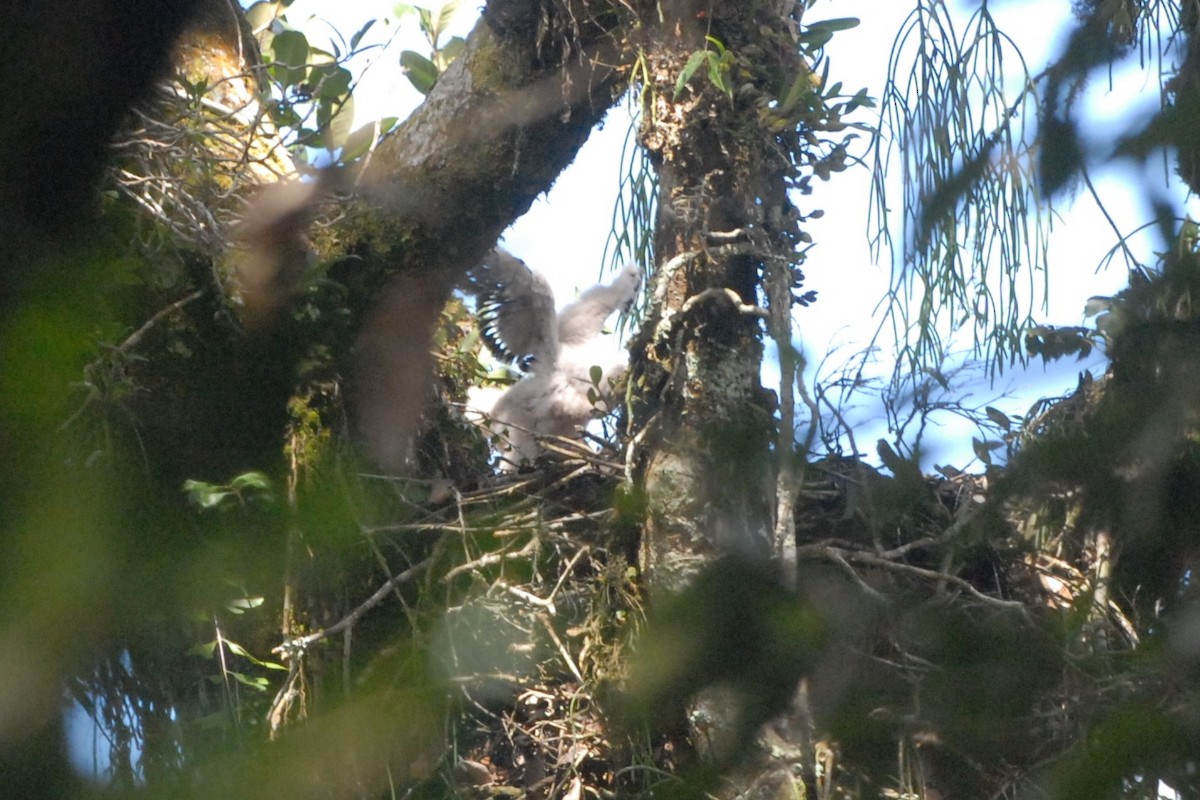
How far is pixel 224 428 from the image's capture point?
1.33 meters

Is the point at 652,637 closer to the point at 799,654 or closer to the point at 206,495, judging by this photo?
the point at 799,654

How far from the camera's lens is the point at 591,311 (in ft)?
13.9

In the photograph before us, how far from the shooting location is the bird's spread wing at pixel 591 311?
13.8 ft

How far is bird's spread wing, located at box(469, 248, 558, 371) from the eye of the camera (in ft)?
12.9

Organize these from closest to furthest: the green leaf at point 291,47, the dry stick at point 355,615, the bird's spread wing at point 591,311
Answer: the dry stick at point 355,615 < the green leaf at point 291,47 < the bird's spread wing at point 591,311

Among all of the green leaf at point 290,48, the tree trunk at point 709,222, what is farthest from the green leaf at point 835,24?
the green leaf at point 290,48

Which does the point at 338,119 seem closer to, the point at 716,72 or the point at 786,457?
the point at 716,72

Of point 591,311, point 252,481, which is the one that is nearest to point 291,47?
point 591,311

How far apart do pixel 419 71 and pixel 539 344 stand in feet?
3.22

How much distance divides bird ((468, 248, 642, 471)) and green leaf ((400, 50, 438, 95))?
24.2 inches

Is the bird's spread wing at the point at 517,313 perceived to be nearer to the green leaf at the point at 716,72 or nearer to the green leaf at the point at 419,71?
the green leaf at the point at 419,71

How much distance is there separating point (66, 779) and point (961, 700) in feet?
2.36

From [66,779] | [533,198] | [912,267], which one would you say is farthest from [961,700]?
[533,198]

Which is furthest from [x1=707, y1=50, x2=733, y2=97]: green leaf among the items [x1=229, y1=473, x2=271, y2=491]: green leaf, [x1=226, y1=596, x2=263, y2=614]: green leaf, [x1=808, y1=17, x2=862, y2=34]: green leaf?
[x1=226, y1=596, x2=263, y2=614]: green leaf
